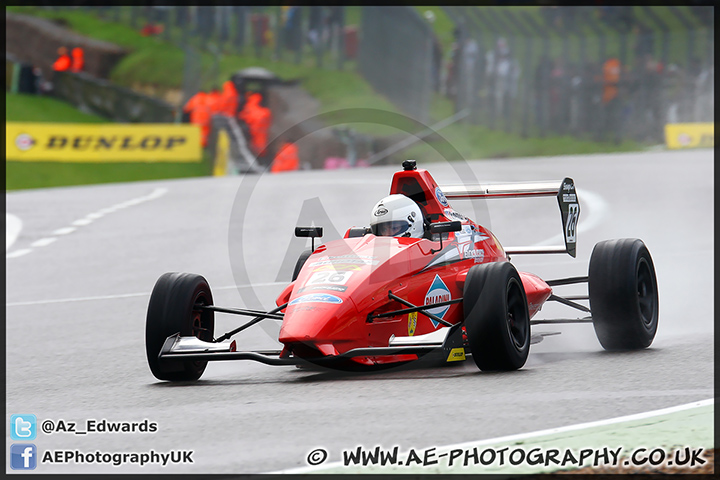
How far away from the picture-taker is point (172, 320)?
658cm

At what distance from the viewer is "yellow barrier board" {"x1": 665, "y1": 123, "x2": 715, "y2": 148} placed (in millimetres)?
32812

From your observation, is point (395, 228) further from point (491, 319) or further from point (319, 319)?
point (491, 319)

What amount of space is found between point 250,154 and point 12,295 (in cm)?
2160

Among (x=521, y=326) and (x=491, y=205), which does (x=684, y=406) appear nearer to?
(x=521, y=326)

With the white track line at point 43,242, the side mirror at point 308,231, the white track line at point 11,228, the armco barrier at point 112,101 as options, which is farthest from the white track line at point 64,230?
the armco barrier at point 112,101

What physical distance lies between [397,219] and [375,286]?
849 mm

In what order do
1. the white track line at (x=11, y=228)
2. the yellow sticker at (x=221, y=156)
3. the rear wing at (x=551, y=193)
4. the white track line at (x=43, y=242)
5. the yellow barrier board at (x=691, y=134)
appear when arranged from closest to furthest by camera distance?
the rear wing at (x=551, y=193) < the white track line at (x=43, y=242) < the white track line at (x=11, y=228) < the yellow sticker at (x=221, y=156) < the yellow barrier board at (x=691, y=134)

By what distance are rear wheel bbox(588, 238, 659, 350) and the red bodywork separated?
55 cm

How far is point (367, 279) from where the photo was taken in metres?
6.40

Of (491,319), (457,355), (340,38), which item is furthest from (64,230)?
(340,38)

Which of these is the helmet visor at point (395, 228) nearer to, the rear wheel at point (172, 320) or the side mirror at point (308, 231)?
the side mirror at point (308, 231)

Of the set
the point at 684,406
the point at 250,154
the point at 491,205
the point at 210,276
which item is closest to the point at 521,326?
the point at 684,406

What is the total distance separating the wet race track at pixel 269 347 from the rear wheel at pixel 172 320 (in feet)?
0.49

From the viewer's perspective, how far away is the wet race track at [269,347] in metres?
4.93
